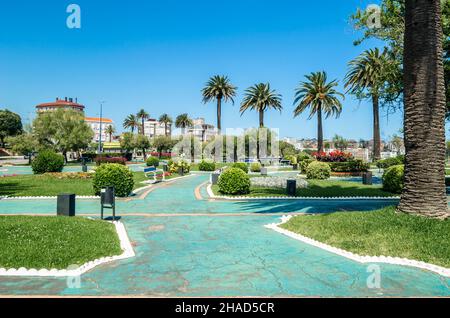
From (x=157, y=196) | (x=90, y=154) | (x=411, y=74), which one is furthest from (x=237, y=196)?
(x=90, y=154)

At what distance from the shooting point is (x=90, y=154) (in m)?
64.8

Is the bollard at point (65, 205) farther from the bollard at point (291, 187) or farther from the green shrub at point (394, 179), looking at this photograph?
the green shrub at point (394, 179)

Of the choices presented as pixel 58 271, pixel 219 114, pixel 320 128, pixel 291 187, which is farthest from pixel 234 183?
pixel 219 114

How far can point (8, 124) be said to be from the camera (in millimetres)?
102250

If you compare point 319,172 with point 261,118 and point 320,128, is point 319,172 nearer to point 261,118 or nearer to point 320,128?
point 320,128

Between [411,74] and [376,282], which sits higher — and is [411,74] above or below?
above

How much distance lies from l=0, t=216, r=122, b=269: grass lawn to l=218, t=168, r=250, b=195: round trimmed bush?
8.50 metres

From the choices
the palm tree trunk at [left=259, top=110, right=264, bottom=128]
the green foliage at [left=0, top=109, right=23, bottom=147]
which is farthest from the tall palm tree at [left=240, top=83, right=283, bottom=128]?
the green foliage at [left=0, top=109, right=23, bottom=147]

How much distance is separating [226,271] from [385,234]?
4.30 m

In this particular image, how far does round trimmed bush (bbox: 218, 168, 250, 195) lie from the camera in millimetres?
18234

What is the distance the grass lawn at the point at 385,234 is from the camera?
7.46 metres

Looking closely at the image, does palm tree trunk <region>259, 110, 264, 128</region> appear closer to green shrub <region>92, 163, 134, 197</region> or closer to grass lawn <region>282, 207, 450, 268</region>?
green shrub <region>92, 163, 134, 197</region>
